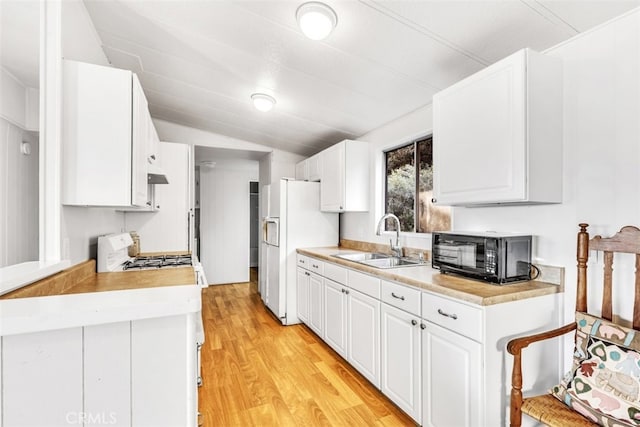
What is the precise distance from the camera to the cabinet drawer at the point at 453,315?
4.75 feet

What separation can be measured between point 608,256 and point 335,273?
1.84 metres

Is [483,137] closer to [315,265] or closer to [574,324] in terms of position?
[574,324]

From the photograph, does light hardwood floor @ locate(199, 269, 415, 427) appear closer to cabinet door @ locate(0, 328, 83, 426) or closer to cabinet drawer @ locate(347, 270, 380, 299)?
cabinet drawer @ locate(347, 270, 380, 299)

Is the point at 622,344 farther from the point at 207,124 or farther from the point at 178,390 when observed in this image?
the point at 207,124

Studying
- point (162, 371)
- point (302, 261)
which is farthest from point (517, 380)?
point (302, 261)

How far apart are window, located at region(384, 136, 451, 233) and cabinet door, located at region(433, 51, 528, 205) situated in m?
0.69

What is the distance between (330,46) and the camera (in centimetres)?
197

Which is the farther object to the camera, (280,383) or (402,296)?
(280,383)

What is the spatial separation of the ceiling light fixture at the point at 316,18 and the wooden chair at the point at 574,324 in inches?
65.3

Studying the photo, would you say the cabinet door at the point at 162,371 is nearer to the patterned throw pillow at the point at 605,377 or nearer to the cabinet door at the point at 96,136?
the cabinet door at the point at 96,136

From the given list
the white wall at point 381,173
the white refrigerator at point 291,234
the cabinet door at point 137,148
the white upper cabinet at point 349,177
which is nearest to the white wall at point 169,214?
the white refrigerator at point 291,234

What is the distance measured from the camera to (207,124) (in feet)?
13.1

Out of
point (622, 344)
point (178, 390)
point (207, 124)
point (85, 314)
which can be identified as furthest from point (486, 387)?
point (207, 124)

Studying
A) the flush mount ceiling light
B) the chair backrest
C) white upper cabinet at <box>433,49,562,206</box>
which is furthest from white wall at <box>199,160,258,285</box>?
the chair backrest
